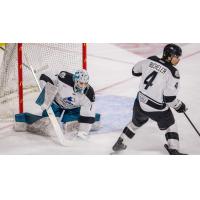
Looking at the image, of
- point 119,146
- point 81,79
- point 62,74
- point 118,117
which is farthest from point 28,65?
point 119,146

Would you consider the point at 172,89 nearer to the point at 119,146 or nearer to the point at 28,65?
the point at 119,146

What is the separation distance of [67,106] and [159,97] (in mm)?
484

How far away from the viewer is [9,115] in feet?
10.1

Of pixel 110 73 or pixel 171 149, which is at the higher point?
pixel 110 73

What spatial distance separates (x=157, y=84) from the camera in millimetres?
2756

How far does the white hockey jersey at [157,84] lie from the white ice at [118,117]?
0.34 feet

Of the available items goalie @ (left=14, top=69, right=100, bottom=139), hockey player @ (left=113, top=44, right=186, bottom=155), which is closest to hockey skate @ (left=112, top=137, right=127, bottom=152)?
hockey player @ (left=113, top=44, right=186, bottom=155)

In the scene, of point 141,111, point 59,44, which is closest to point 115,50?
point 59,44

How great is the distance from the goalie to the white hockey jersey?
0.85 feet

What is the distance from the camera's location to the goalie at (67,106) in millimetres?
2918

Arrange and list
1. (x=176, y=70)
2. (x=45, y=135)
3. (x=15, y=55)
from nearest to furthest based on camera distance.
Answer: (x=176, y=70) → (x=45, y=135) → (x=15, y=55)

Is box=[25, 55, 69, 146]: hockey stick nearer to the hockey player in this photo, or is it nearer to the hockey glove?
the hockey player

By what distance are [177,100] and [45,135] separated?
65 cm

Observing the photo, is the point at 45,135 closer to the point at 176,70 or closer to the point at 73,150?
the point at 73,150
